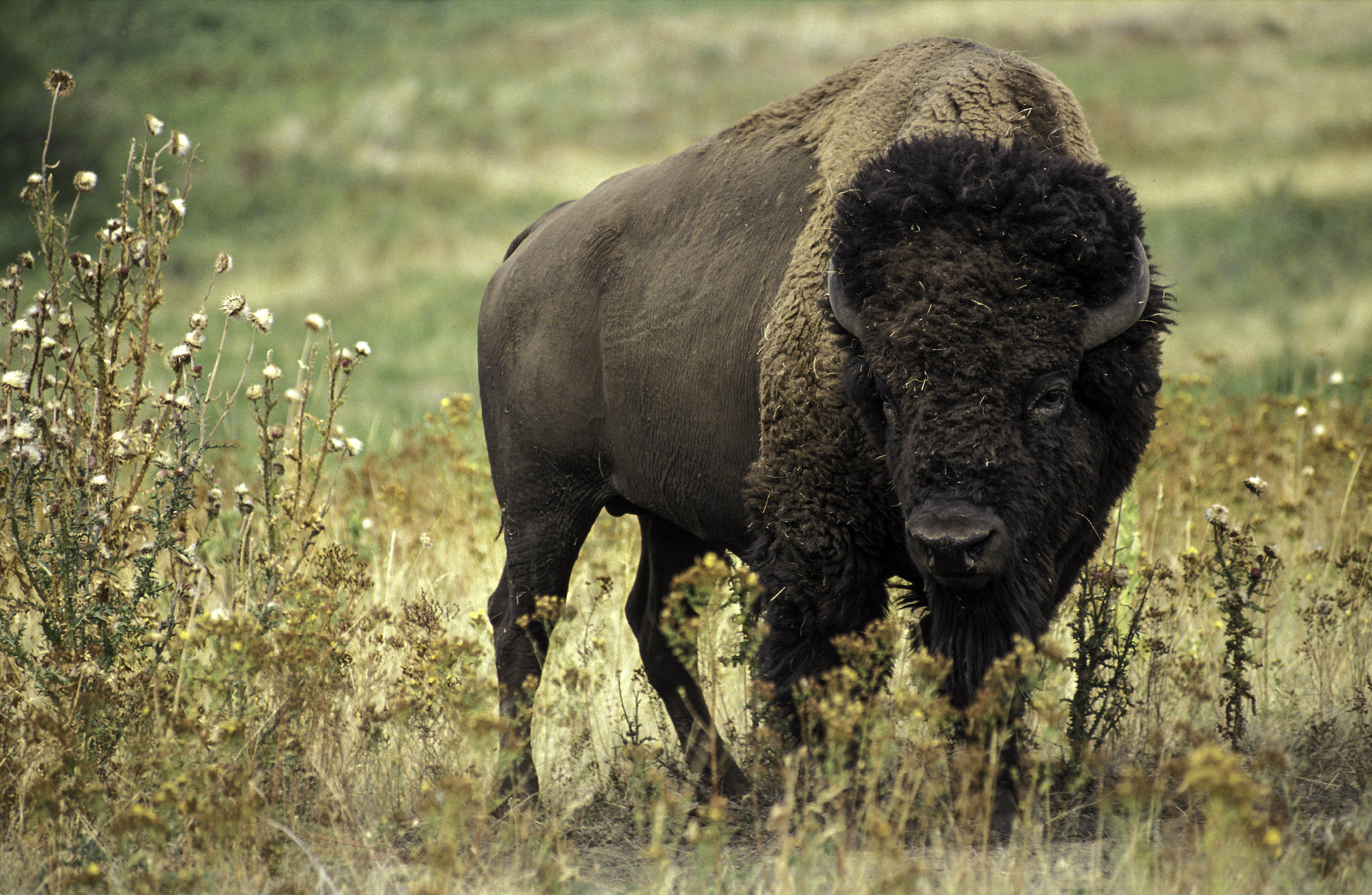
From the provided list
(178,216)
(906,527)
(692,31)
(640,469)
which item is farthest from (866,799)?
(692,31)

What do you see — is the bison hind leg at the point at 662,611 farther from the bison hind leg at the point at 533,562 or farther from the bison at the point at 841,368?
the bison hind leg at the point at 533,562

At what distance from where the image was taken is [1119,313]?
11.6 feet

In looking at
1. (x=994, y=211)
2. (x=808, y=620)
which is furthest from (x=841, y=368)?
(x=808, y=620)

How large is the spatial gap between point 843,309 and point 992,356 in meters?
0.49

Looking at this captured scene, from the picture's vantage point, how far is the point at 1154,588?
5.49 meters

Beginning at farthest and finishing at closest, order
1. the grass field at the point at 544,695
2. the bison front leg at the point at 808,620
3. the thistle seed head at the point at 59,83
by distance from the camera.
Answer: the thistle seed head at the point at 59,83
the bison front leg at the point at 808,620
the grass field at the point at 544,695

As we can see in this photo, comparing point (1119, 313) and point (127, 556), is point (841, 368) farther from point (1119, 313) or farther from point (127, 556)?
point (127, 556)

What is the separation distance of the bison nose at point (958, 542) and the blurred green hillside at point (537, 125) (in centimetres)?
570

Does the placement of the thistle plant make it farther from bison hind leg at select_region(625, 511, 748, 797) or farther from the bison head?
the bison head

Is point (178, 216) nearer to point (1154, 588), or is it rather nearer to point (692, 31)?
point (1154, 588)

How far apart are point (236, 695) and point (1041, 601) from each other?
2616 millimetres

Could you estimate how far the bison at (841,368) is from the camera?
137 inches

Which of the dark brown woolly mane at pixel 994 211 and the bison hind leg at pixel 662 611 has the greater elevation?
the dark brown woolly mane at pixel 994 211

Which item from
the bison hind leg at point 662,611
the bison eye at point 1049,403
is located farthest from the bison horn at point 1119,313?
the bison hind leg at point 662,611
